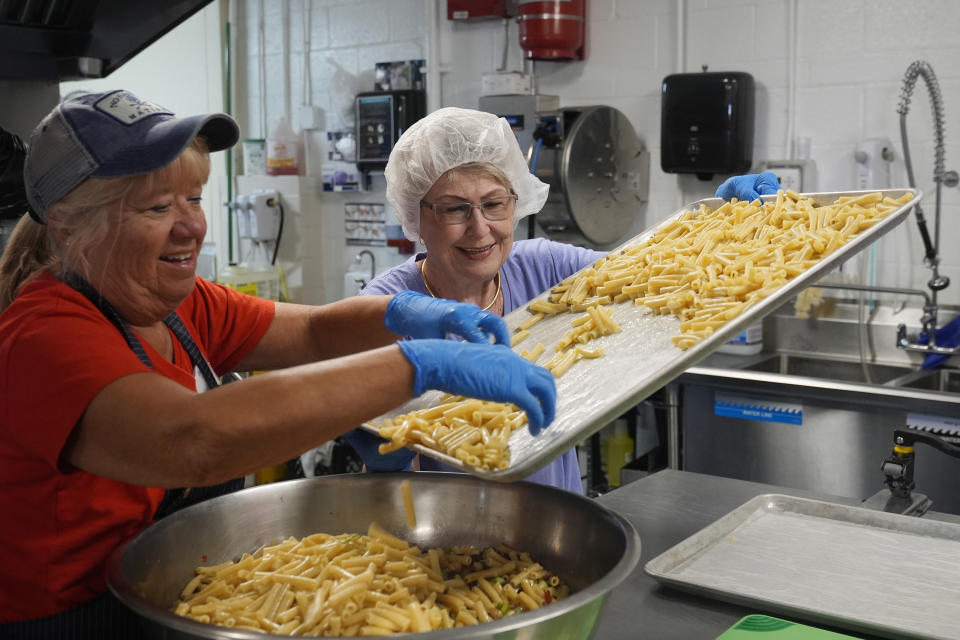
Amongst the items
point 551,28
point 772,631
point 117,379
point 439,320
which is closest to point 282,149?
point 551,28

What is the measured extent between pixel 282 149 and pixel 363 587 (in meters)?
4.33

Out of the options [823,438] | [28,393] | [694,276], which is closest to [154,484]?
[28,393]

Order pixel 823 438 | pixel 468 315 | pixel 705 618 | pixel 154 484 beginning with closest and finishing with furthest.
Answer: pixel 154 484, pixel 705 618, pixel 468 315, pixel 823 438

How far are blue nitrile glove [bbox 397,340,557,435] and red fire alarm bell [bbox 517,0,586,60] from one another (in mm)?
3133

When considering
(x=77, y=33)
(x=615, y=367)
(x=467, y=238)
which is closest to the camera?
(x=615, y=367)

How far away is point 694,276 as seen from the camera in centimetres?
165

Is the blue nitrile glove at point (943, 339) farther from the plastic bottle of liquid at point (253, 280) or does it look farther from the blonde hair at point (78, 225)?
the plastic bottle of liquid at point (253, 280)

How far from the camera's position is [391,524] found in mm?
1479

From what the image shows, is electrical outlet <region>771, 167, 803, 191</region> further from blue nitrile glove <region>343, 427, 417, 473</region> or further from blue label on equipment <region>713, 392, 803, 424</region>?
blue nitrile glove <region>343, 427, 417, 473</region>

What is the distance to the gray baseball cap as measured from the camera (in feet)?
4.16

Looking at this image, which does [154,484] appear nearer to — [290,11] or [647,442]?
[647,442]

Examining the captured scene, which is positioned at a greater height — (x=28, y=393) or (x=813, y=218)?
(x=813, y=218)

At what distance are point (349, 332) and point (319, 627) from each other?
Result: 726 mm

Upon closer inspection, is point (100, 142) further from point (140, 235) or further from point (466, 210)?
point (466, 210)
